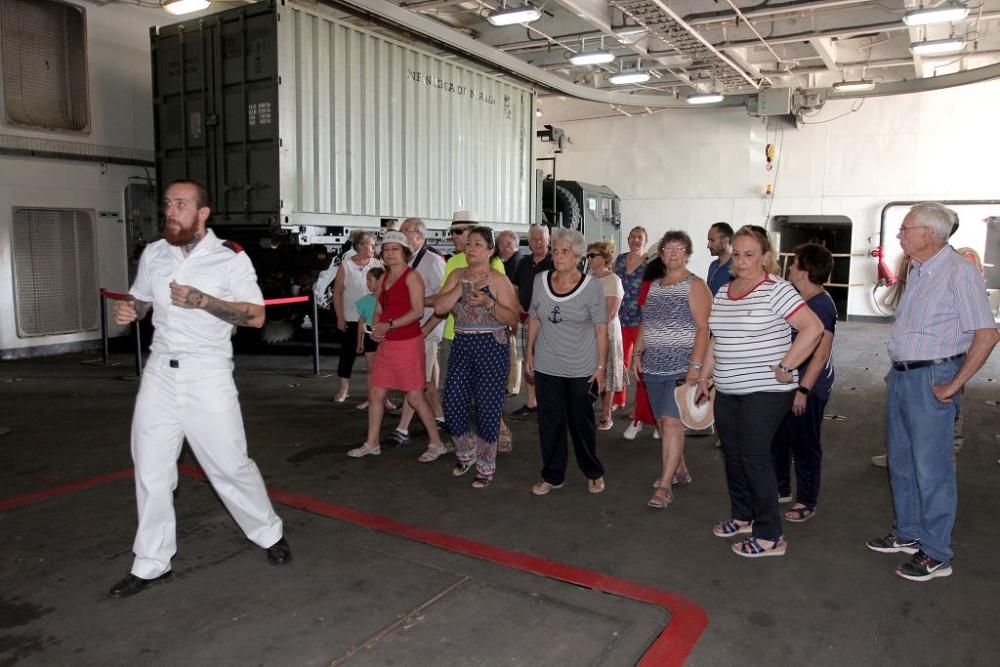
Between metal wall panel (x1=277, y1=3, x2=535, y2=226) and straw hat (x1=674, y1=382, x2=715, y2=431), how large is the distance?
5.85 metres

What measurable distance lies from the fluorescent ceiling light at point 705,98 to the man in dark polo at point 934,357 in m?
Result: 13.1

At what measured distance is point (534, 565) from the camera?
12.5 feet

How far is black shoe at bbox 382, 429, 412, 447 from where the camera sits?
5.99 meters

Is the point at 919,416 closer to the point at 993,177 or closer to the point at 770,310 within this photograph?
the point at 770,310

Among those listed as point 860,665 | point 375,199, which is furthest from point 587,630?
point 375,199

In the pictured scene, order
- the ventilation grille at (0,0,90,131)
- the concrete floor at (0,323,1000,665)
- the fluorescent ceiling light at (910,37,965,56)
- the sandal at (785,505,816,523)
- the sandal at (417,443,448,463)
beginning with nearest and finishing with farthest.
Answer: the concrete floor at (0,323,1000,665) → the sandal at (785,505,816,523) → the sandal at (417,443,448,463) → the ventilation grille at (0,0,90,131) → the fluorescent ceiling light at (910,37,965,56)

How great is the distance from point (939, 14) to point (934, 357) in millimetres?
9225

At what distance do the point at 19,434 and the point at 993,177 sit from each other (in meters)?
16.7

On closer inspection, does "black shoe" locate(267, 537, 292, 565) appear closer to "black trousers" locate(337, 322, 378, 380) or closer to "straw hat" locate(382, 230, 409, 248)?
"straw hat" locate(382, 230, 409, 248)

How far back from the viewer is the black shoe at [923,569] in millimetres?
3666

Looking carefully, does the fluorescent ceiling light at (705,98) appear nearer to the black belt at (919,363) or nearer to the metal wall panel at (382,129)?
the metal wall panel at (382,129)

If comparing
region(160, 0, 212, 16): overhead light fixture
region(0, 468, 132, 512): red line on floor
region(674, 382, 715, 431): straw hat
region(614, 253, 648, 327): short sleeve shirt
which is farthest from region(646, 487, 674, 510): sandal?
region(160, 0, 212, 16): overhead light fixture

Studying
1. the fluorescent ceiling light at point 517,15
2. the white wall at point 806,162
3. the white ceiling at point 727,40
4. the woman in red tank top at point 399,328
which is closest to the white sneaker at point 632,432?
the woman in red tank top at point 399,328

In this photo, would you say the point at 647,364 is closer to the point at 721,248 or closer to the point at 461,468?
the point at 461,468
